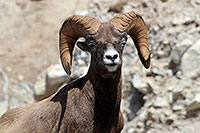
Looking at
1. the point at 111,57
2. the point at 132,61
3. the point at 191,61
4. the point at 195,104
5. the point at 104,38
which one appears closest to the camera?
the point at 111,57

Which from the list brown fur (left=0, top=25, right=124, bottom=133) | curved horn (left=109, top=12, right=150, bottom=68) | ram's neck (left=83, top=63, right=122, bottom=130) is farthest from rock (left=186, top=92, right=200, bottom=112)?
ram's neck (left=83, top=63, right=122, bottom=130)

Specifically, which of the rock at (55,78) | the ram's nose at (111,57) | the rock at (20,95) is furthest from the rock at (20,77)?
the ram's nose at (111,57)

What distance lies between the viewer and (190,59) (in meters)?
12.8

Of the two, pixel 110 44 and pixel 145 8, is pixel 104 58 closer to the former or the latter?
pixel 110 44

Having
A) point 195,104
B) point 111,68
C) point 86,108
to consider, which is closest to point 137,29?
point 111,68

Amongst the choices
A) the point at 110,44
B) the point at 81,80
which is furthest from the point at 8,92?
the point at 110,44

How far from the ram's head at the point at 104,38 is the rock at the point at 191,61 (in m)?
4.06

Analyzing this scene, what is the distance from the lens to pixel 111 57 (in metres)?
7.40

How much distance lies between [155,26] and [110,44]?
23.8ft

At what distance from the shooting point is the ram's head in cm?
762

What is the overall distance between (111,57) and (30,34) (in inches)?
499

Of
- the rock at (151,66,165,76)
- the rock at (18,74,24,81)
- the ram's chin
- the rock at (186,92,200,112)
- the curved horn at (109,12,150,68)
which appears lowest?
the rock at (186,92,200,112)

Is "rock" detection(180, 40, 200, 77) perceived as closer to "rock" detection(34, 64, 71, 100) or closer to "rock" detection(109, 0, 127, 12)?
"rock" detection(34, 64, 71, 100)

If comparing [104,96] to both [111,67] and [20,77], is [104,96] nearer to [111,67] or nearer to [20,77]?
[111,67]
